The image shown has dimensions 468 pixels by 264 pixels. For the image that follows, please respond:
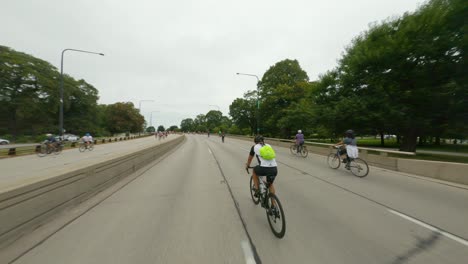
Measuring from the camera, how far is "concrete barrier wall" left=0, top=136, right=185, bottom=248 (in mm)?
3357

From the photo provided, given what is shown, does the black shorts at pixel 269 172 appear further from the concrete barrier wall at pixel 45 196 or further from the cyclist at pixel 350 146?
the cyclist at pixel 350 146

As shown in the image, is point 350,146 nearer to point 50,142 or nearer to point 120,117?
point 50,142

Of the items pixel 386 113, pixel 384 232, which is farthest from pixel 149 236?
pixel 386 113

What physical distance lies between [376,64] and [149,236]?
19.8m

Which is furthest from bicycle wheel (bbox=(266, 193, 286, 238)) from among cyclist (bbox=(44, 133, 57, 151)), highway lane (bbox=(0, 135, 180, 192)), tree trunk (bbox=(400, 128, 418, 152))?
cyclist (bbox=(44, 133, 57, 151))

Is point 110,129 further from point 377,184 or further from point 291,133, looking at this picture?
point 377,184

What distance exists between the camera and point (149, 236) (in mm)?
3713

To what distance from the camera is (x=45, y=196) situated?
420cm

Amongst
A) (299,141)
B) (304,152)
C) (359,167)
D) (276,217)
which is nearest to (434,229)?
(276,217)

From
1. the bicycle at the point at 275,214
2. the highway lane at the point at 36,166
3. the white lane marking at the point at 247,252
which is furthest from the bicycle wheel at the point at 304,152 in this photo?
the white lane marking at the point at 247,252

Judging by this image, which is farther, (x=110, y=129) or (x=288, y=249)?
(x=110, y=129)

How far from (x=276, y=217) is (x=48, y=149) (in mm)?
21798

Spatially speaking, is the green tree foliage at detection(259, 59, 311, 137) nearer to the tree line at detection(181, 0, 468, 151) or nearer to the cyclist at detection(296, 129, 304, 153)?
the tree line at detection(181, 0, 468, 151)

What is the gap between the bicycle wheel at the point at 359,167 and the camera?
8.79m
